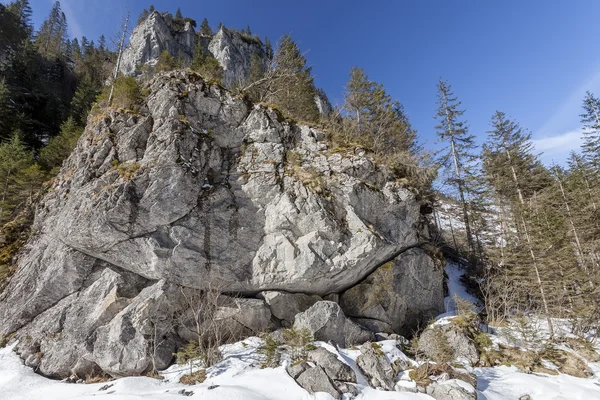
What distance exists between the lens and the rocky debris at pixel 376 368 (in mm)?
7359

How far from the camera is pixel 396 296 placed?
436 inches

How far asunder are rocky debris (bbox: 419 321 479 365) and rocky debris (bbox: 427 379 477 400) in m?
1.41

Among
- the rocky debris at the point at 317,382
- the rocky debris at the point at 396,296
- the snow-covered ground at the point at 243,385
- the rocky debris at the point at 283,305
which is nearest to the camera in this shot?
the snow-covered ground at the point at 243,385

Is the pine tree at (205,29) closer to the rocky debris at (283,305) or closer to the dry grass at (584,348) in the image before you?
the rocky debris at (283,305)

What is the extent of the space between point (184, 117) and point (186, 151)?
6.99 ft

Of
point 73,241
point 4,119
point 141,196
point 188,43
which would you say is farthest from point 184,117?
point 188,43

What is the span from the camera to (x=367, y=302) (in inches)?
426

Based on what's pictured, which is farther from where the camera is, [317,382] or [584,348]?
[584,348]

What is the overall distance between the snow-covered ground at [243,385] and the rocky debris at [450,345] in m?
0.56

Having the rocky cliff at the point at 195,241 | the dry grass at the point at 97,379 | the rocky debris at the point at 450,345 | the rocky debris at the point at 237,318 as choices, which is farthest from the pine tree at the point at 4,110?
the rocky debris at the point at 450,345

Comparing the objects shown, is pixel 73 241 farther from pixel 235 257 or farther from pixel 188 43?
pixel 188 43

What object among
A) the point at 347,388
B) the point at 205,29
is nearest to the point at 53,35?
the point at 205,29

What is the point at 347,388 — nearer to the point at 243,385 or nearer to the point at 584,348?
the point at 243,385

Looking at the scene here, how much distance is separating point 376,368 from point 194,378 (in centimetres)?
541
